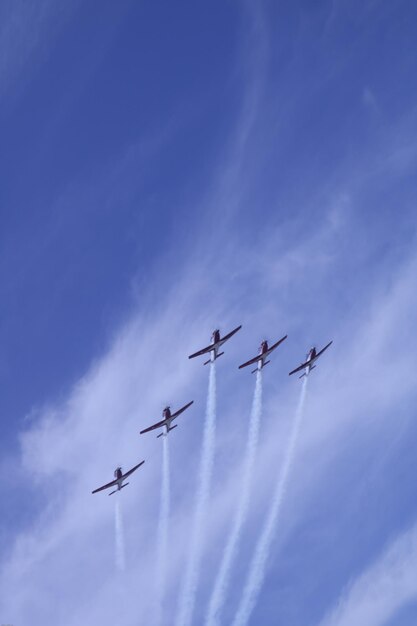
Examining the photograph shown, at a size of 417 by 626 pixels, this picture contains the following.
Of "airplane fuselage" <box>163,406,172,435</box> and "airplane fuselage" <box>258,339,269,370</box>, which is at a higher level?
"airplane fuselage" <box>163,406,172,435</box>

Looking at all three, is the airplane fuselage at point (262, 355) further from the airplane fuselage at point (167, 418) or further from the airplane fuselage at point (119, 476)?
the airplane fuselage at point (119, 476)

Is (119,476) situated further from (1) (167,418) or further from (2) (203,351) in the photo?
(2) (203,351)

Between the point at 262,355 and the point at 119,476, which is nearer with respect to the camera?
the point at 262,355

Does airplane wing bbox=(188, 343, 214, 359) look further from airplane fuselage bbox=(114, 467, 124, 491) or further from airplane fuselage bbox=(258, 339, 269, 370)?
airplane fuselage bbox=(114, 467, 124, 491)

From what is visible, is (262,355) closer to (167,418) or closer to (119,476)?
(167,418)

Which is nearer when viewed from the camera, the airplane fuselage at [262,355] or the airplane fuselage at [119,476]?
the airplane fuselage at [262,355]

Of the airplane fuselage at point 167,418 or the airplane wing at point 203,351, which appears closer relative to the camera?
the airplane wing at point 203,351

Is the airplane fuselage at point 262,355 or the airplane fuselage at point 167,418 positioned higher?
the airplane fuselage at point 167,418

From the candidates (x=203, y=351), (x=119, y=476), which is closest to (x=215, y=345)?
(x=203, y=351)

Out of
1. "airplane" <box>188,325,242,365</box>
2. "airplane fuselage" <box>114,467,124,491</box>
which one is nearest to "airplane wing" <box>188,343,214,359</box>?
"airplane" <box>188,325,242,365</box>

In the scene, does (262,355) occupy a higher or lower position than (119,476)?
lower

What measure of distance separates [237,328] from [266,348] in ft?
32.5

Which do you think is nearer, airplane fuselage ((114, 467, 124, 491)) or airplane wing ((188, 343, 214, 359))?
airplane wing ((188, 343, 214, 359))

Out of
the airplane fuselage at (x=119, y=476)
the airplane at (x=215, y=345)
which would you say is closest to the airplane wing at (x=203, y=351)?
the airplane at (x=215, y=345)
